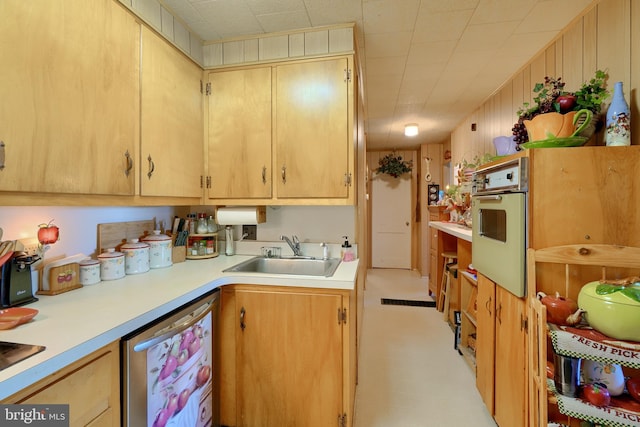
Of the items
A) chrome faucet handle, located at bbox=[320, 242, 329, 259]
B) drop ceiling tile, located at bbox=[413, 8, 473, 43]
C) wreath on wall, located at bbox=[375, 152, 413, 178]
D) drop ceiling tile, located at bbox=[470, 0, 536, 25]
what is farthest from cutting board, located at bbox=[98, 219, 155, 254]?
wreath on wall, located at bbox=[375, 152, 413, 178]

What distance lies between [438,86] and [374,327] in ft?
8.30

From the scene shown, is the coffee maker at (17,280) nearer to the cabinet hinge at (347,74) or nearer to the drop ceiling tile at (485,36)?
the cabinet hinge at (347,74)

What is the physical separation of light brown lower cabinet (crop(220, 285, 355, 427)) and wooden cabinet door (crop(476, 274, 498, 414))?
34.5 inches

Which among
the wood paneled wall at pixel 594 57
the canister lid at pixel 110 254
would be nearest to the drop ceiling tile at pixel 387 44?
the wood paneled wall at pixel 594 57

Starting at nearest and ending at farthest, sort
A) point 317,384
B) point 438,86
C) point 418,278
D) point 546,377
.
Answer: point 546,377 → point 317,384 → point 438,86 → point 418,278

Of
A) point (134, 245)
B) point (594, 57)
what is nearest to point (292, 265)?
point (134, 245)

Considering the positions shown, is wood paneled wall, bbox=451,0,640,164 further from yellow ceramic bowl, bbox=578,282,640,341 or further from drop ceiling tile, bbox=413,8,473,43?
yellow ceramic bowl, bbox=578,282,640,341

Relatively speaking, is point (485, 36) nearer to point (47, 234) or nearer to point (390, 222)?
point (47, 234)

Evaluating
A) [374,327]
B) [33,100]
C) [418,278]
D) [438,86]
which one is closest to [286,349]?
[33,100]

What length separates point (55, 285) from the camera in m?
1.21

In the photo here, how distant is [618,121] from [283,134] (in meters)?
1.67

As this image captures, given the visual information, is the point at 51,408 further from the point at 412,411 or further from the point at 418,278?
the point at 418,278

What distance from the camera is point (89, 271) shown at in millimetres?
1354

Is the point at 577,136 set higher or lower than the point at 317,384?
higher
